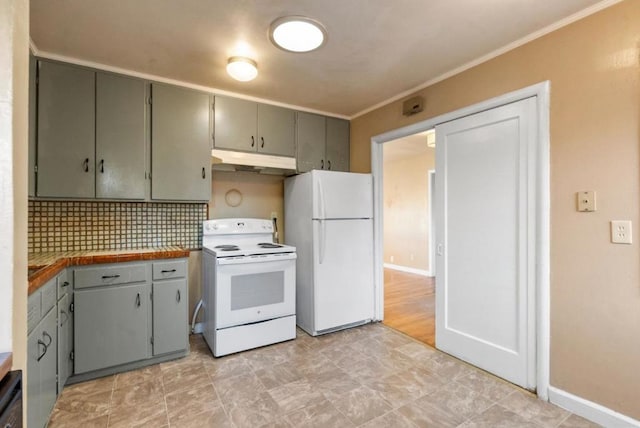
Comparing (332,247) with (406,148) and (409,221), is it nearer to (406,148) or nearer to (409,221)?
(406,148)

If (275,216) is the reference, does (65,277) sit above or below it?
below

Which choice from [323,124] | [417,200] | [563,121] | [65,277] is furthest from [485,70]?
[417,200]

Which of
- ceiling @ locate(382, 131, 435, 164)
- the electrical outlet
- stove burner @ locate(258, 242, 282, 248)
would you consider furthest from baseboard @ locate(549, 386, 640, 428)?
ceiling @ locate(382, 131, 435, 164)

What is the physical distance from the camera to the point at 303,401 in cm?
200

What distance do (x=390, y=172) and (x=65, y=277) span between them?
5.88 metres

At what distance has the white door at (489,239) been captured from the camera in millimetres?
2109

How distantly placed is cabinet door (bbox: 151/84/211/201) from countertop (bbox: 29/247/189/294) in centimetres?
54

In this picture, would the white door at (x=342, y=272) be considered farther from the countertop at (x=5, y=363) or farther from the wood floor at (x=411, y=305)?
the countertop at (x=5, y=363)

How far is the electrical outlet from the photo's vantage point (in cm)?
168

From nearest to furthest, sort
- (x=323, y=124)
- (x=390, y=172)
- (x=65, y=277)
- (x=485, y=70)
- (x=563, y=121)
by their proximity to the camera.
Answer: (x=563, y=121) → (x=65, y=277) → (x=485, y=70) → (x=323, y=124) → (x=390, y=172)

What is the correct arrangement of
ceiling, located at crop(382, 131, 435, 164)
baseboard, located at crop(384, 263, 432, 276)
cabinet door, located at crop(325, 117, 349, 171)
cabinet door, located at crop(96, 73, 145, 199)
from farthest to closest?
baseboard, located at crop(384, 263, 432, 276), ceiling, located at crop(382, 131, 435, 164), cabinet door, located at crop(325, 117, 349, 171), cabinet door, located at crop(96, 73, 145, 199)

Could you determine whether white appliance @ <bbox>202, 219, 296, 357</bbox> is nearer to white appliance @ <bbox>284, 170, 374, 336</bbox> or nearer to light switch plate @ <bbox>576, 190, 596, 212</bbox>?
white appliance @ <bbox>284, 170, 374, 336</bbox>

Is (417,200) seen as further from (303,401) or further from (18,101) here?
(18,101)

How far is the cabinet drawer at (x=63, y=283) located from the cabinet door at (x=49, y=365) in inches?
6.2
